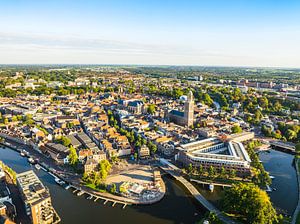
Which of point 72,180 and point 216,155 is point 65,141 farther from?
point 216,155

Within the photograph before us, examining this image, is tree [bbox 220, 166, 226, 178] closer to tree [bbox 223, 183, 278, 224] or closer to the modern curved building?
the modern curved building

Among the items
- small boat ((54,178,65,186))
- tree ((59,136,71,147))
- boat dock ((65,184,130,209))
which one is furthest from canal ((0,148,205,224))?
tree ((59,136,71,147))

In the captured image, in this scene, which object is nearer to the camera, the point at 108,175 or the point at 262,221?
the point at 262,221

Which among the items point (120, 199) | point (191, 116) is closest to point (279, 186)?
point (120, 199)

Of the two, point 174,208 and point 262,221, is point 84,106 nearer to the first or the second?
point 174,208

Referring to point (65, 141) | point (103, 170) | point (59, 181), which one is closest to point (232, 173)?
point (103, 170)
